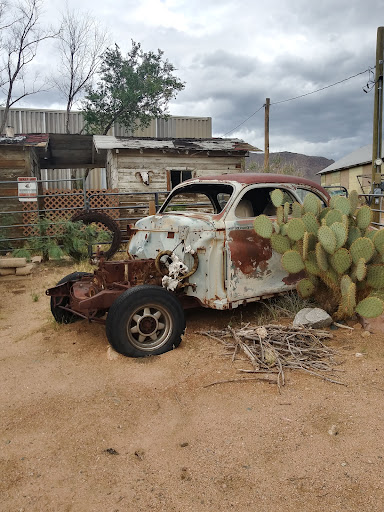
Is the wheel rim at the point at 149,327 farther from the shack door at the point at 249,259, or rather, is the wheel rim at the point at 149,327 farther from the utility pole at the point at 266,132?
the utility pole at the point at 266,132

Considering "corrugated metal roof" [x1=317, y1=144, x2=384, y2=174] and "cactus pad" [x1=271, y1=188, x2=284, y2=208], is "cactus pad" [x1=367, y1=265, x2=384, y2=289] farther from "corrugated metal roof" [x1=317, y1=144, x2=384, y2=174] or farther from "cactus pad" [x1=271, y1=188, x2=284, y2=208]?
"corrugated metal roof" [x1=317, y1=144, x2=384, y2=174]

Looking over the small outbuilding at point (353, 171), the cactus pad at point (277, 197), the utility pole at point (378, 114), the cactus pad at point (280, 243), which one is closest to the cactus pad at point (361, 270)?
the cactus pad at point (280, 243)

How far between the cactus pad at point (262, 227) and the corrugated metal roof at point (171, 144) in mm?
9470

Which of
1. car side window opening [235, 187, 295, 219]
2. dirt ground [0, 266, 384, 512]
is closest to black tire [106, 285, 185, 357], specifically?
dirt ground [0, 266, 384, 512]

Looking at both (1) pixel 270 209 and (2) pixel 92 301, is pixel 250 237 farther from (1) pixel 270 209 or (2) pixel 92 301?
(2) pixel 92 301

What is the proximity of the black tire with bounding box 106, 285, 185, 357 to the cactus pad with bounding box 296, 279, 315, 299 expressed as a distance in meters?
1.51

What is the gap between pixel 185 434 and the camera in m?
2.84

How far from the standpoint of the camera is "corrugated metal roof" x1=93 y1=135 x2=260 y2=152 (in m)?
13.5

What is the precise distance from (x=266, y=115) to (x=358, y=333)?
2001 centimetres

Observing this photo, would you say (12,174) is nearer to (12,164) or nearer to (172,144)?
(12,164)

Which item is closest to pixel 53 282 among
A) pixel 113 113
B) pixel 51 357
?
pixel 51 357

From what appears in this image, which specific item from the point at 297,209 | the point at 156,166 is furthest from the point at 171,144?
the point at 297,209

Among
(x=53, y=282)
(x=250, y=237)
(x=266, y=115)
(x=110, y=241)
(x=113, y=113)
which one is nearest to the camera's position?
(x=250, y=237)

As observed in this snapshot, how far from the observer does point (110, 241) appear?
1073 cm
